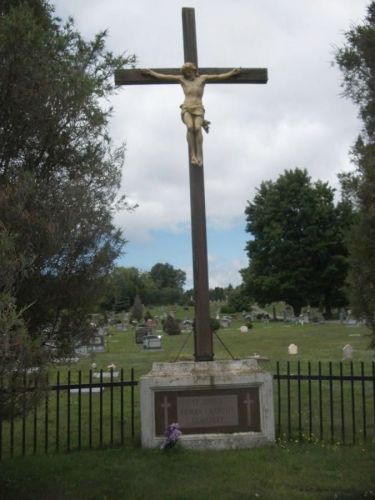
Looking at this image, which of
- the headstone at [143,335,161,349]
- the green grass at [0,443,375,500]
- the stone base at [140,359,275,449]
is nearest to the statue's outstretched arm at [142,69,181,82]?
the stone base at [140,359,275,449]

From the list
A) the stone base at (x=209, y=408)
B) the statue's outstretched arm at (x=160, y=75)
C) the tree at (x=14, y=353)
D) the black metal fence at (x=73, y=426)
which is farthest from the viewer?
the statue's outstretched arm at (x=160, y=75)

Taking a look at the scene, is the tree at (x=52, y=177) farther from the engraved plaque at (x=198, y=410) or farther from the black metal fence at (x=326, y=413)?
the black metal fence at (x=326, y=413)

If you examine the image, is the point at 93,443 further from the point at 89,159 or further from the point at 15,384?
the point at 89,159

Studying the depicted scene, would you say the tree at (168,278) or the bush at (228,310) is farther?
the tree at (168,278)

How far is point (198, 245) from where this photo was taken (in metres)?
7.14

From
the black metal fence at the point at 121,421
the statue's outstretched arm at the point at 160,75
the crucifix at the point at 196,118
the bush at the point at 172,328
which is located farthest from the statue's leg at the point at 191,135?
the bush at the point at 172,328

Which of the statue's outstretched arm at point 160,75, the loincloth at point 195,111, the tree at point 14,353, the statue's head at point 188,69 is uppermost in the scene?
the statue's head at point 188,69

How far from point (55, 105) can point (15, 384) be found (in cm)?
248

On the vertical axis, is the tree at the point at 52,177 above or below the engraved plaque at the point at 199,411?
above

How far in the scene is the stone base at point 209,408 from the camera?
6594 millimetres

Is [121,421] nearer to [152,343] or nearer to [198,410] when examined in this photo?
[198,410]

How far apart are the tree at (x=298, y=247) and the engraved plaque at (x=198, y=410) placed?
3596cm

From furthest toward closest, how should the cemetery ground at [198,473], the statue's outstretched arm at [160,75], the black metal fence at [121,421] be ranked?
the statue's outstretched arm at [160,75], the black metal fence at [121,421], the cemetery ground at [198,473]

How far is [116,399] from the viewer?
9.98m
